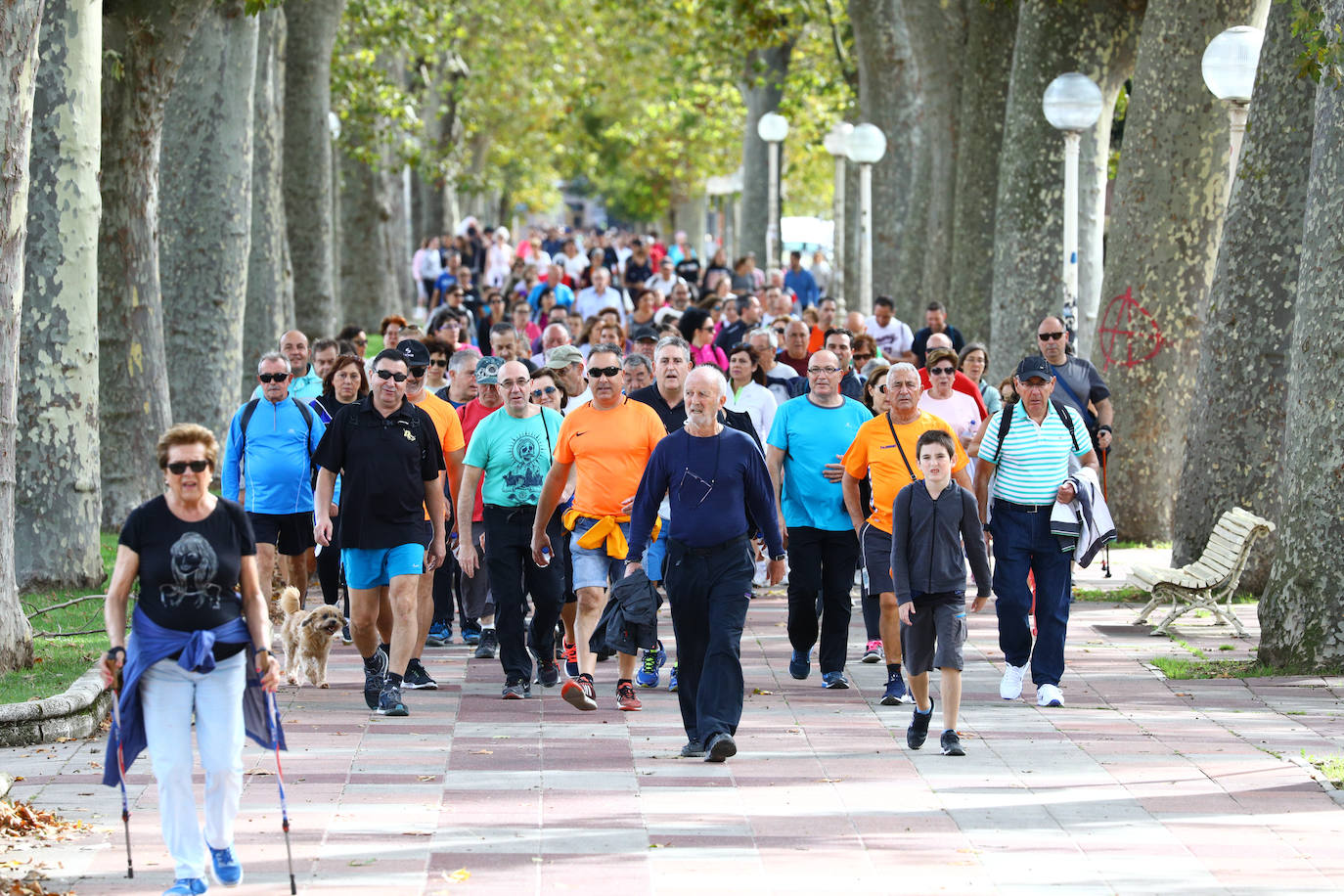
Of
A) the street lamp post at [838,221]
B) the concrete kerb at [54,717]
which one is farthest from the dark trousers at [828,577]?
the street lamp post at [838,221]

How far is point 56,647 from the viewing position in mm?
11445

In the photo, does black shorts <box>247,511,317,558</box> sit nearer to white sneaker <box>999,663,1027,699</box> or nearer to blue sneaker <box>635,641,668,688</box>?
blue sneaker <box>635,641,668,688</box>

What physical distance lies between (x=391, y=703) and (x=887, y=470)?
2932mm

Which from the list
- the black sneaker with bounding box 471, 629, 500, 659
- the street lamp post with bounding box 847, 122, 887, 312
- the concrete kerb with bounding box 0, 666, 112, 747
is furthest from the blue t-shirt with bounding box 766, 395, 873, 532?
the street lamp post with bounding box 847, 122, 887, 312

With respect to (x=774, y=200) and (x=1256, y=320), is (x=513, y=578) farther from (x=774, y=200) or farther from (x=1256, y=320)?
(x=774, y=200)

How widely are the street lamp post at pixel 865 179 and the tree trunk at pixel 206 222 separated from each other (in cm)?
933

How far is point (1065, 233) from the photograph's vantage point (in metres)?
16.8

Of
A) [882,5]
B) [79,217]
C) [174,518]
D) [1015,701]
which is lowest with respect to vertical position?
[1015,701]

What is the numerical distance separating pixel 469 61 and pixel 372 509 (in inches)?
1718

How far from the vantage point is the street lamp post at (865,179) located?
84.3 ft

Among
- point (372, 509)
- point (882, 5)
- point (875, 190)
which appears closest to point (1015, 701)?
point (372, 509)

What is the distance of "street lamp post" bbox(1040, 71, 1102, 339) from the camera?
654 inches

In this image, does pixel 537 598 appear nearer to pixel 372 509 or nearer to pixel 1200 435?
pixel 372 509

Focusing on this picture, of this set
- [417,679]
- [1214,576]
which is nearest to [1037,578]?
[1214,576]
